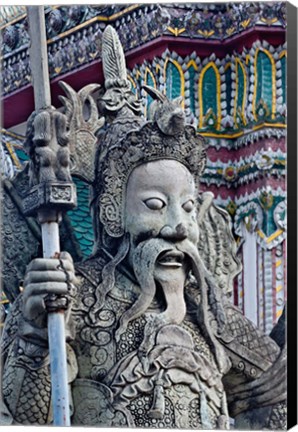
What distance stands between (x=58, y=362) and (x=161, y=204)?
94cm

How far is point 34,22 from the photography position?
17.9 meters

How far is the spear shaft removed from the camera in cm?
1738

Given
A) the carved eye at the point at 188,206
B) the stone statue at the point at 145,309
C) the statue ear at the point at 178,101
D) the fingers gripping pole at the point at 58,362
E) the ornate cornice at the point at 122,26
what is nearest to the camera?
the fingers gripping pole at the point at 58,362

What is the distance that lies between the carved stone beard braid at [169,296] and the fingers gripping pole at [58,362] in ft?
1.24

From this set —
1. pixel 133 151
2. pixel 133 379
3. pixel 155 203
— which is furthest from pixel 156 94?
pixel 133 379

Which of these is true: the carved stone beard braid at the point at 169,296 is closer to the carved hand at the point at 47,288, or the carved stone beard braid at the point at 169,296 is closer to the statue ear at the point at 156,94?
the carved hand at the point at 47,288

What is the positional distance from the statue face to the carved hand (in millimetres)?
425

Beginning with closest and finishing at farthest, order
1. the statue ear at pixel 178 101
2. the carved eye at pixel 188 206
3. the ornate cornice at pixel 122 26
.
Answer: the carved eye at pixel 188 206 → the statue ear at pixel 178 101 → the ornate cornice at pixel 122 26

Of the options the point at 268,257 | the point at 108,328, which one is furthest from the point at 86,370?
the point at 268,257

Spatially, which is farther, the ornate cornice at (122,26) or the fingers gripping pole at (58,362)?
the ornate cornice at (122,26)

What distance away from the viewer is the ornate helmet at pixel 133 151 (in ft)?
58.3

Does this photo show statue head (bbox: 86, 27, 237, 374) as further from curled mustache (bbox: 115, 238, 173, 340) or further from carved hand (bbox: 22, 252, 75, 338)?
carved hand (bbox: 22, 252, 75, 338)

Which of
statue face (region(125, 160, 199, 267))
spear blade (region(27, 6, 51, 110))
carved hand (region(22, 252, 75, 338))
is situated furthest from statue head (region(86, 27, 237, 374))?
spear blade (region(27, 6, 51, 110))

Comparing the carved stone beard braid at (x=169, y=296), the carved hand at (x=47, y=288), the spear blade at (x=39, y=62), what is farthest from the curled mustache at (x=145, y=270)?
the spear blade at (x=39, y=62)
